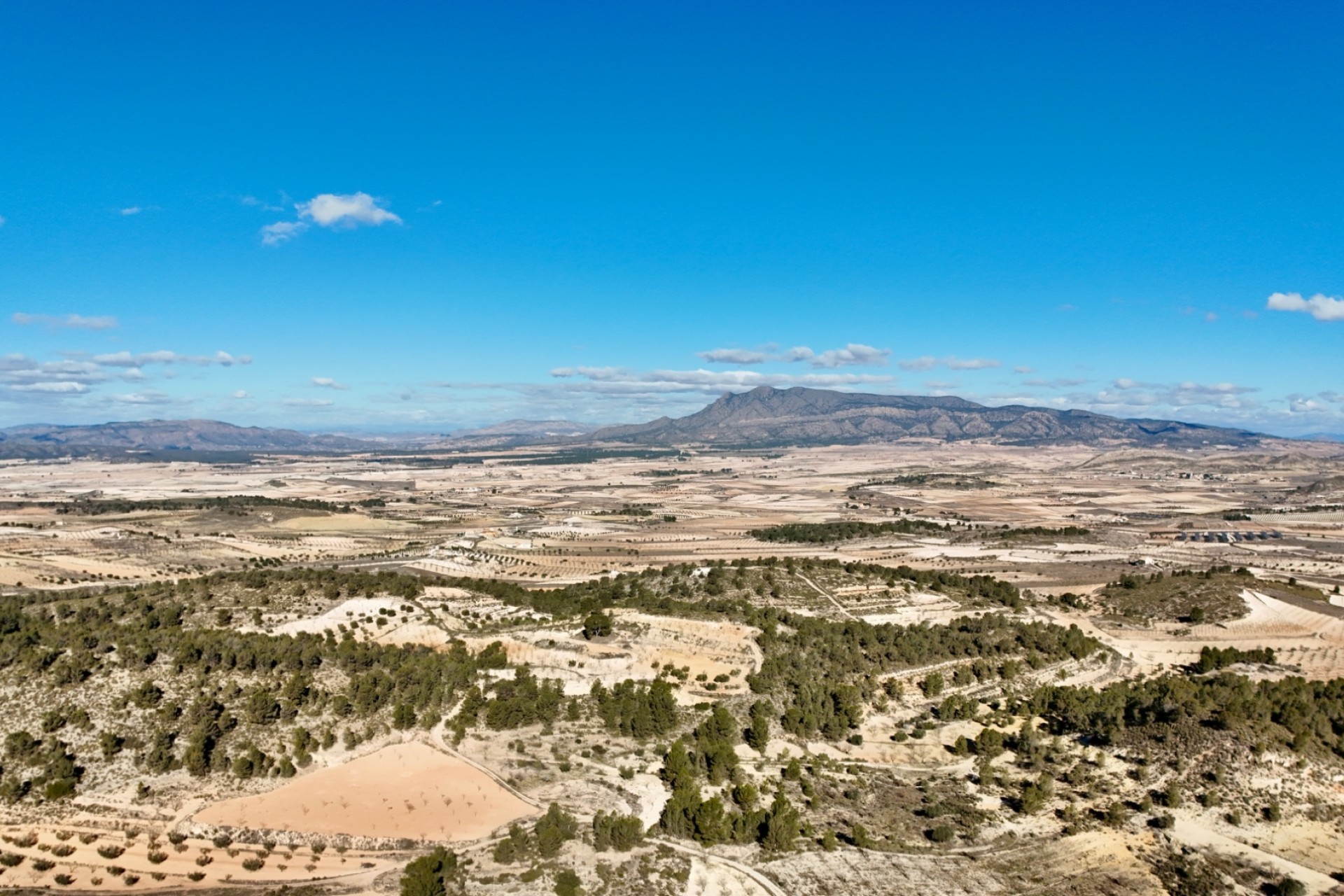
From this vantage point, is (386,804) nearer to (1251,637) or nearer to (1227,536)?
(1251,637)

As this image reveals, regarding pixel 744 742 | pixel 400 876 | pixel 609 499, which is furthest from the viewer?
pixel 609 499

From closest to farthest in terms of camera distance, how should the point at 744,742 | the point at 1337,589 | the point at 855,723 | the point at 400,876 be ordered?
the point at 400,876
the point at 744,742
the point at 855,723
the point at 1337,589

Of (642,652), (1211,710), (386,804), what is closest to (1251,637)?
(1211,710)

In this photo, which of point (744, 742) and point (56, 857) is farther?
point (744, 742)

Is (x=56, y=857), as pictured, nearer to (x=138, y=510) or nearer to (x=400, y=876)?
(x=400, y=876)

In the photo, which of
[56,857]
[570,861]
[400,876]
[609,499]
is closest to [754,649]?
[570,861]

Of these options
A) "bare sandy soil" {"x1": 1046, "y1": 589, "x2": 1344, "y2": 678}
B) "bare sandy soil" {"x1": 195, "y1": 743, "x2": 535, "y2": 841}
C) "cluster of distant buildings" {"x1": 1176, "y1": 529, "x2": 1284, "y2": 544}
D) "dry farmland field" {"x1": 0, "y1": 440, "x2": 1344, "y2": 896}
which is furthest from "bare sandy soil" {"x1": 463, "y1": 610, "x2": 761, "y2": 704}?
"cluster of distant buildings" {"x1": 1176, "y1": 529, "x2": 1284, "y2": 544}
